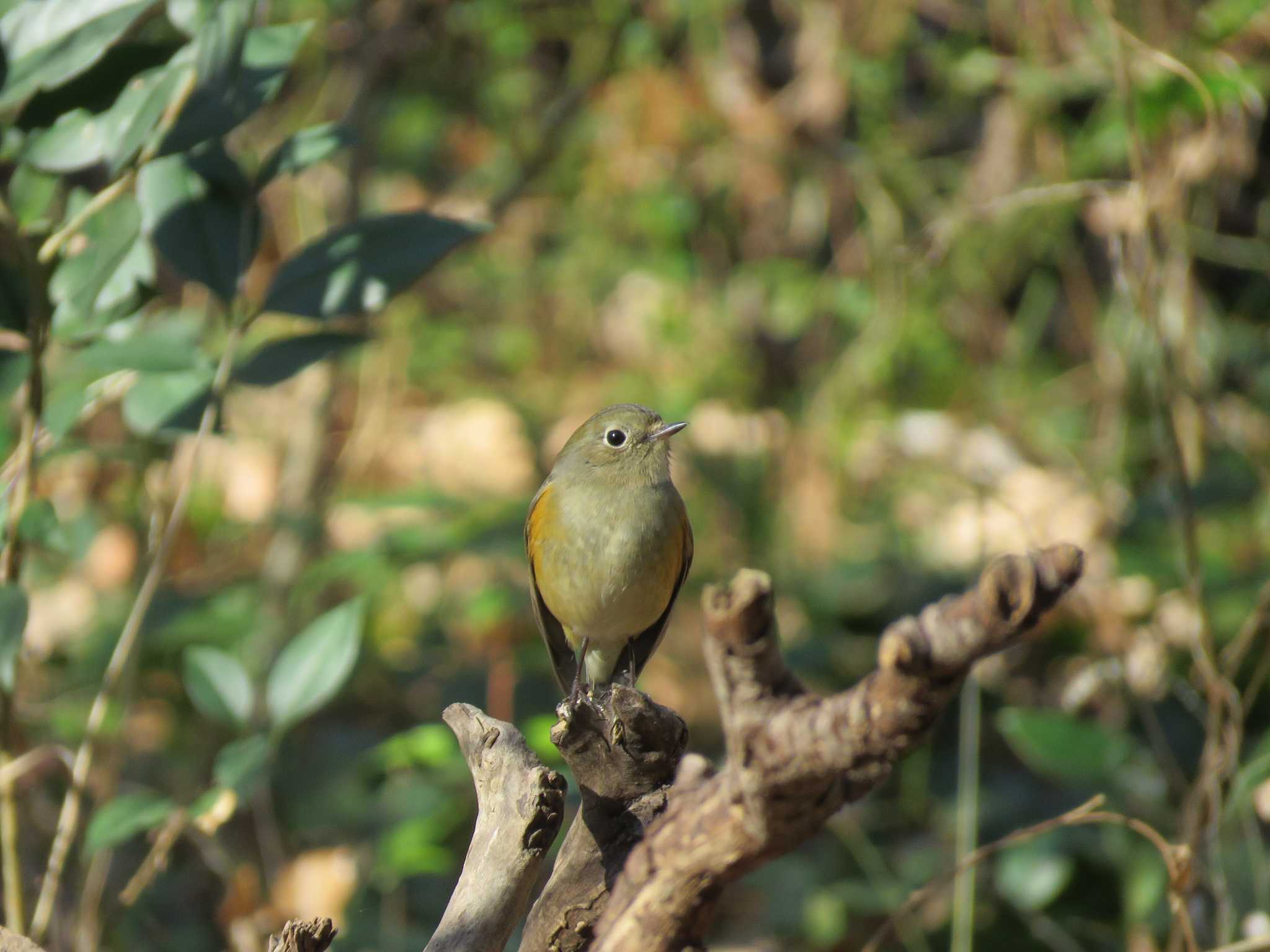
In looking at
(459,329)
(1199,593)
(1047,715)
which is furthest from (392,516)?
(1199,593)

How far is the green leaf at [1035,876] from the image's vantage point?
354 cm

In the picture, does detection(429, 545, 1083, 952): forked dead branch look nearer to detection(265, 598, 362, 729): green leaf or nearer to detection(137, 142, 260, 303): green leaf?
detection(265, 598, 362, 729): green leaf

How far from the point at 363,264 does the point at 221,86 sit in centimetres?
37

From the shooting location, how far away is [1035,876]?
3561 millimetres

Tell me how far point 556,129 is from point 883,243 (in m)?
2.00

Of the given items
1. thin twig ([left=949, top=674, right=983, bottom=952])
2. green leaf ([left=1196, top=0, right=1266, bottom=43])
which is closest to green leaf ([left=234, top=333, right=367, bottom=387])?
thin twig ([left=949, top=674, right=983, bottom=952])

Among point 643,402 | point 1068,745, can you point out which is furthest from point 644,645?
point 643,402

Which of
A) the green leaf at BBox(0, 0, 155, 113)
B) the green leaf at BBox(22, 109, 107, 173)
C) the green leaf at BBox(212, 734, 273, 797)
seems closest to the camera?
the green leaf at BBox(0, 0, 155, 113)

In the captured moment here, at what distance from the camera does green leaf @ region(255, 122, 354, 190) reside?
6.78 feet

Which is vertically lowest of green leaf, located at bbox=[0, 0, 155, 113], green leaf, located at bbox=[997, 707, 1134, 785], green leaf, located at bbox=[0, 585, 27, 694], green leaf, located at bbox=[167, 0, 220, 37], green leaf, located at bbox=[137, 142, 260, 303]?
green leaf, located at bbox=[997, 707, 1134, 785]

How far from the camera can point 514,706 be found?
3.97m

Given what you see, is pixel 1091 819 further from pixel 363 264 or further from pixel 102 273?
pixel 102 273

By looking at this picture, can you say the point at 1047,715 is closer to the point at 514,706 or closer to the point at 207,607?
the point at 514,706

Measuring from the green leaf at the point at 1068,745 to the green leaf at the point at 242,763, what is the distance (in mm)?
1807
